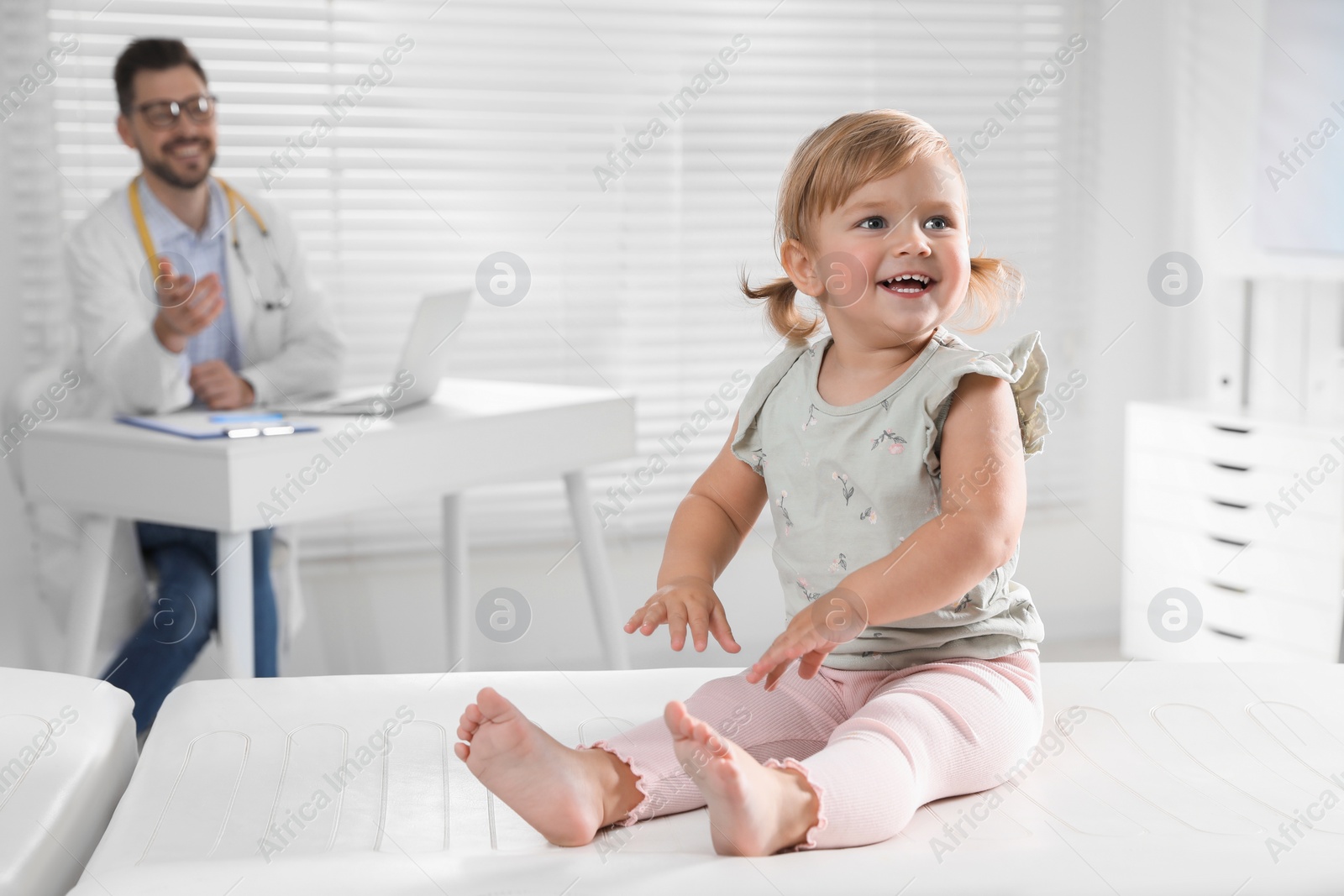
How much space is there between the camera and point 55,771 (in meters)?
0.80

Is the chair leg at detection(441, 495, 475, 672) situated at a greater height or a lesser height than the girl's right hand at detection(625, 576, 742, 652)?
lesser

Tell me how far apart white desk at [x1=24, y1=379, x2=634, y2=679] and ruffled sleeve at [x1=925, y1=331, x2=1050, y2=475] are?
94 centimetres

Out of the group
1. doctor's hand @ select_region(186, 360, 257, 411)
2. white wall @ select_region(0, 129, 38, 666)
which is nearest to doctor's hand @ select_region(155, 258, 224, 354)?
doctor's hand @ select_region(186, 360, 257, 411)

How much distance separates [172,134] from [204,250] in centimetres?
18

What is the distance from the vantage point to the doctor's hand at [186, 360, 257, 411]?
186 cm

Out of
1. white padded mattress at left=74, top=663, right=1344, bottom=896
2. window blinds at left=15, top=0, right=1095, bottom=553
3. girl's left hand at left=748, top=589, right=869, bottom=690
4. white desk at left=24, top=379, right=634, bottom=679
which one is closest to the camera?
white padded mattress at left=74, top=663, right=1344, bottom=896

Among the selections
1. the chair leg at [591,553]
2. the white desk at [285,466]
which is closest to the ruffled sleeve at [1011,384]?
the white desk at [285,466]

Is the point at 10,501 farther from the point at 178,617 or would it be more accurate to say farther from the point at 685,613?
the point at 685,613

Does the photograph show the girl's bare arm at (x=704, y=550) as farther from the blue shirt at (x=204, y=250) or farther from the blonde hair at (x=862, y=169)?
the blue shirt at (x=204, y=250)

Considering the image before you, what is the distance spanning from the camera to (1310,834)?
0.74m

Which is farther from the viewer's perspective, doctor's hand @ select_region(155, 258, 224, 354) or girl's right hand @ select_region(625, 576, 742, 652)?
doctor's hand @ select_region(155, 258, 224, 354)

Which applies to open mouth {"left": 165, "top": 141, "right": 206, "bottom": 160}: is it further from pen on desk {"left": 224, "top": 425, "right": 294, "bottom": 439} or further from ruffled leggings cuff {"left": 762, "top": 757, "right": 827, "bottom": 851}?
ruffled leggings cuff {"left": 762, "top": 757, "right": 827, "bottom": 851}

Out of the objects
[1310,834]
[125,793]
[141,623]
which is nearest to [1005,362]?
[1310,834]

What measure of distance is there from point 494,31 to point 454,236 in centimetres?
41
